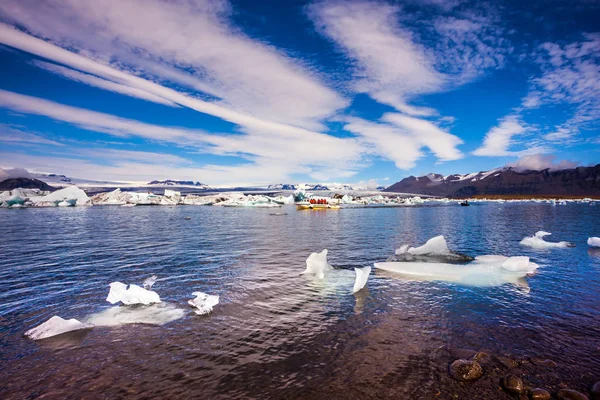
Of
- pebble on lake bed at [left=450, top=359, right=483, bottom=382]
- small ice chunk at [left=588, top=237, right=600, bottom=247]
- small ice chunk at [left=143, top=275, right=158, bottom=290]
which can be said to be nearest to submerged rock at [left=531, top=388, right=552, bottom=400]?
pebble on lake bed at [left=450, top=359, right=483, bottom=382]

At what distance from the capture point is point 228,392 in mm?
5230

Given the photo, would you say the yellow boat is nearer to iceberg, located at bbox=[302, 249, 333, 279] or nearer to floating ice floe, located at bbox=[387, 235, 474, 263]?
floating ice floe, located at bbox=[387, 235, 474, 263]

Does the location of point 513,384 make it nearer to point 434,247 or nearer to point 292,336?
point 292,336

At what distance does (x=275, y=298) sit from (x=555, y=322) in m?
8.24

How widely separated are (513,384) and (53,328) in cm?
1055

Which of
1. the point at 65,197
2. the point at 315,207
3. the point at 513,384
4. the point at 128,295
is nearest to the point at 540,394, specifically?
the point at 513,384

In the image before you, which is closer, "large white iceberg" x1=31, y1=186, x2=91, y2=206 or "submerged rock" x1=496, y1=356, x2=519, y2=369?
"submerged rock" x1=496, y1=356, x2=519, y2=369

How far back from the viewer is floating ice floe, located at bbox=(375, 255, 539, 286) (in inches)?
488

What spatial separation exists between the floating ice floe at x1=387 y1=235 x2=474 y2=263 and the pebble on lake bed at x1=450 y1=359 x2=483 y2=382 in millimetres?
9859

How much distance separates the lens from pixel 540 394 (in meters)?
4.94

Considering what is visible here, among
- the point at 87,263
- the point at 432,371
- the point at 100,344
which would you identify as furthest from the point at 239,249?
the point at 432,371

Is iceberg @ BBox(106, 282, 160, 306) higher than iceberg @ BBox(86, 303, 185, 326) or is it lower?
higher

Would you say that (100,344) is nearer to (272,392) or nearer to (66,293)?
(272,392)

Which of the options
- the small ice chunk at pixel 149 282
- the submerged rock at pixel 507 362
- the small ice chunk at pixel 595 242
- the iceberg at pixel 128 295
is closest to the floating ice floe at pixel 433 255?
the submerged rock at pixel 507 362
